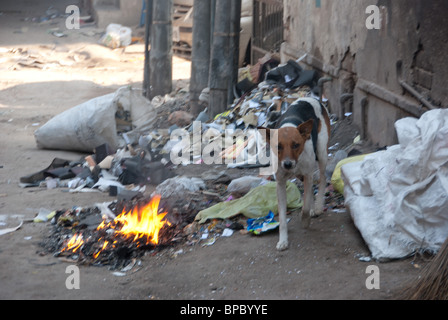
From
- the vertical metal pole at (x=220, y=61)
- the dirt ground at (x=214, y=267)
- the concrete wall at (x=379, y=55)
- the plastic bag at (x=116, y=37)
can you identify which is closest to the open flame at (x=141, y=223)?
the dirt ground at (x=214, y=267)

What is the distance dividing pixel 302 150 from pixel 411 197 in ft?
3.07

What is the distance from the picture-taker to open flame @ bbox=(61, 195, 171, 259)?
514 centimetres

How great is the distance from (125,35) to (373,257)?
13.8 meters

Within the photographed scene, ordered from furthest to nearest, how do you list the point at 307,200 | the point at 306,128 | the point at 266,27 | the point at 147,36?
the point at 266,27
the point at 147,36
the point at 307,200
the point at 306,128

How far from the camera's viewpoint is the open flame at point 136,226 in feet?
16.9

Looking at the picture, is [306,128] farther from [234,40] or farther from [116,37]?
[116,37]

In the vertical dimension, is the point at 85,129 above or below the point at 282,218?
below

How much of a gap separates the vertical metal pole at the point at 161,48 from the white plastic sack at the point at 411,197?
7.36m

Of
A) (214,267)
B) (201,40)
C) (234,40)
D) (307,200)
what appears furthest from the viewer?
(201,40)

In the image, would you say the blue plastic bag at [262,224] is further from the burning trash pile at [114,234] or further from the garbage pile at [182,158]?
the burning trash pile at [114,234]

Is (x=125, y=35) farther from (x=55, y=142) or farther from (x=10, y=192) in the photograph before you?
(x=10, y=192)

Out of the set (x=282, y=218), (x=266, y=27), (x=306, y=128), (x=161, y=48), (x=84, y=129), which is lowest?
(x=84, y=129)

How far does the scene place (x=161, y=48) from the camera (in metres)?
11.4

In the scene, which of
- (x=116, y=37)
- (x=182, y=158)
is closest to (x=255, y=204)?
(x=182, y=158)
